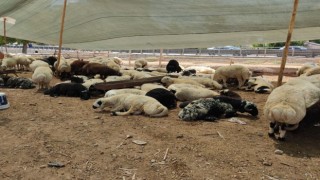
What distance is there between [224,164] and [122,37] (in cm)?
775

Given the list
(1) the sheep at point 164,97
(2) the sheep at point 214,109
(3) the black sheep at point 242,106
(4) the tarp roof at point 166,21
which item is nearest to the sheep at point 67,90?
(1) the sheep at point 164,97

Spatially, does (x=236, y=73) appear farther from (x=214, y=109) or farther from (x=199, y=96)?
(x=214, y=109)

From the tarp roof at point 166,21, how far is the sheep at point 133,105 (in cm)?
287

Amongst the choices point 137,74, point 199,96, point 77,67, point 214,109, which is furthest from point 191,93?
point 77,67

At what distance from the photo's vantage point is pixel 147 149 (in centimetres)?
421

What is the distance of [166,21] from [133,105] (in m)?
3.52

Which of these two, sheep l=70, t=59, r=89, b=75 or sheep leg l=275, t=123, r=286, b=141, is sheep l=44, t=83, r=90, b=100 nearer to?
sheep l=70, t=59, r=89, b=75

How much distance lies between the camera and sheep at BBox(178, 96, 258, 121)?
574 cm

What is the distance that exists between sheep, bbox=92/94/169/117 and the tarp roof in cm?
287

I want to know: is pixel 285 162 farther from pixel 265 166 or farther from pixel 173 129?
pixel 173 129

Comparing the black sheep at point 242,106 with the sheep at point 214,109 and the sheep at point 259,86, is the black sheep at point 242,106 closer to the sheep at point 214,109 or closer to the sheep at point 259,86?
the sheep at point 214,109

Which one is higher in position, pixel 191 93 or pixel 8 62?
pixel 8 62

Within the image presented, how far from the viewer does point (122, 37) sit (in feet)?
35.3

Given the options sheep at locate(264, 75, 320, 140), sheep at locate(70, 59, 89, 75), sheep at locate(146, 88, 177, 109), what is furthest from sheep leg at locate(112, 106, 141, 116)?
sheep at locate(70, 59, 89, 75)
